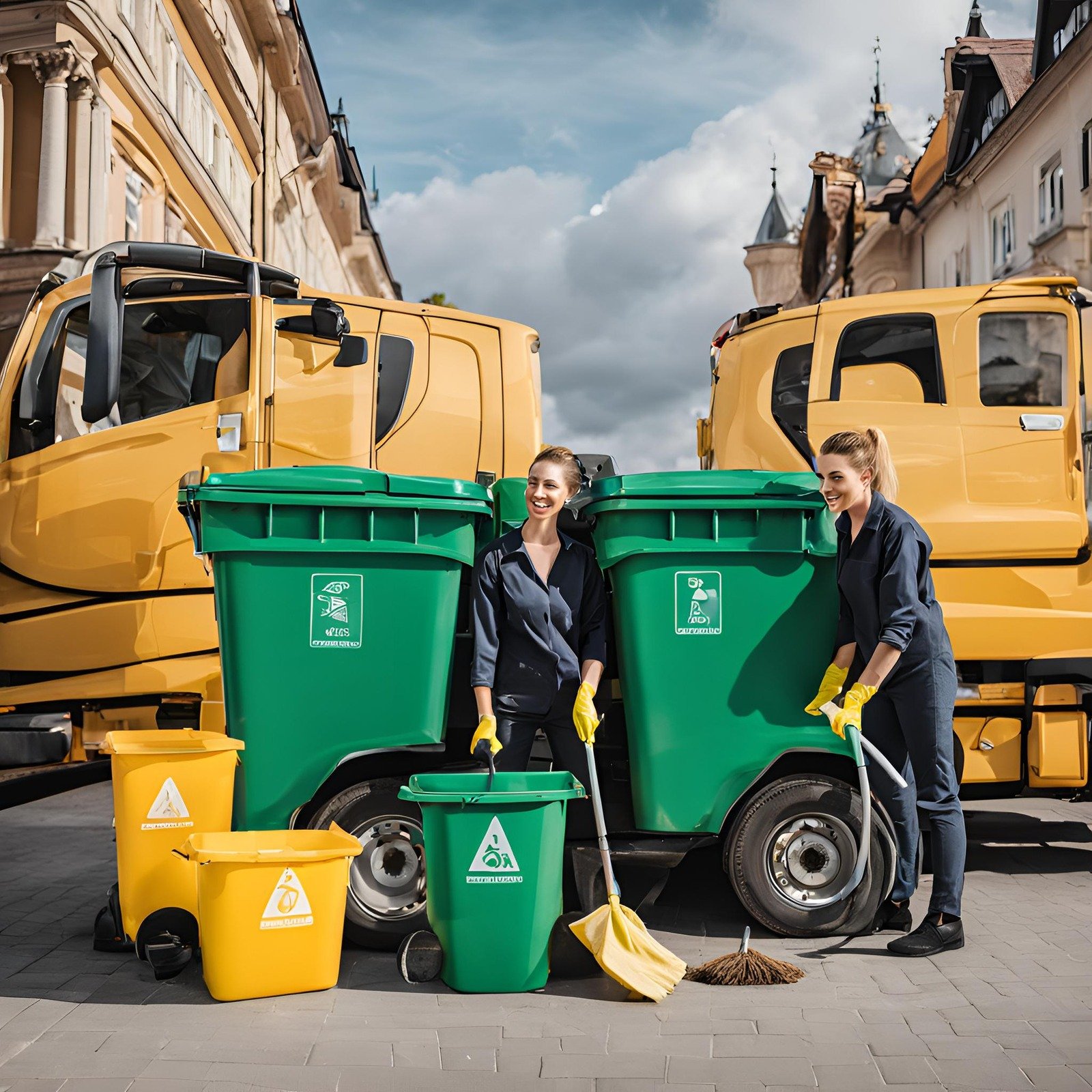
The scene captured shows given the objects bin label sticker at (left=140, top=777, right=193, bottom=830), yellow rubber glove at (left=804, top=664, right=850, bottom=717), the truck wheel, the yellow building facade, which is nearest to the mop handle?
yellow rubber glove at (left=804, top=664, right=850, bottom=717)

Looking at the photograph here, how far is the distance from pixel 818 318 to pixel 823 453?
178 centimetres

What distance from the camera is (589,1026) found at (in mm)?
3930

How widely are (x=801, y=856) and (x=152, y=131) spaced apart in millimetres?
14658

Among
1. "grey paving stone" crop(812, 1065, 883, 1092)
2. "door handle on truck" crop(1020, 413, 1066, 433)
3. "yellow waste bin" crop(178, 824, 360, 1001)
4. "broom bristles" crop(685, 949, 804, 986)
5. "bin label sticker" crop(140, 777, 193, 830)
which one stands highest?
"door handle on truck" crop(1020, 413, 1066, 433)

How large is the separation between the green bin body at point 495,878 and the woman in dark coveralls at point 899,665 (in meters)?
1.20

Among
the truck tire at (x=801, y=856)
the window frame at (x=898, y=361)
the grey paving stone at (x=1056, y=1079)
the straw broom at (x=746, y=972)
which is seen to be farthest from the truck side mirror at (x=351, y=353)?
the grey paving stone at (x=1056, y=1079)

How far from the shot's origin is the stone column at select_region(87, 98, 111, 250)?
13.7 m

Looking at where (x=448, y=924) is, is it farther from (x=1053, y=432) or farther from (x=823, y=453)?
(x=1053, y=432)

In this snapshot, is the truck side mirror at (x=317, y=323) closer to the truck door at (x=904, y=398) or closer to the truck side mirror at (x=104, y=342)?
the truck side mirror at (x=104, y=342)

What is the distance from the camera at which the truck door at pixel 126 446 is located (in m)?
6.33

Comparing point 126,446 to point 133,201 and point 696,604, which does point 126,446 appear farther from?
point 133,201

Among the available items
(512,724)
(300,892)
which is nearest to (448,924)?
(300,892)

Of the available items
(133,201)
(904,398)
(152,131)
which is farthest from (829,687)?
(152,131)

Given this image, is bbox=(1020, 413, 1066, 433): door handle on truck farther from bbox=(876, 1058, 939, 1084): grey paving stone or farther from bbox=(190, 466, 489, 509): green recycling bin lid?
bbox=(876, 1058, 939, 1084): grey paving stone
